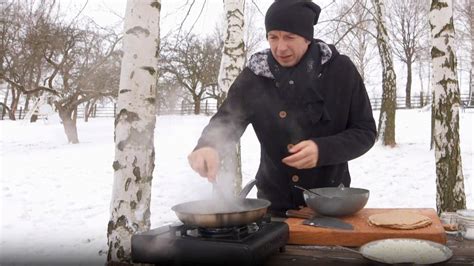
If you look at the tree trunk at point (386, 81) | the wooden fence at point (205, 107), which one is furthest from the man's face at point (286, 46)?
the wooden fence at point (205, 107)

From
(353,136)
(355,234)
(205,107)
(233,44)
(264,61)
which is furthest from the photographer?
(205,107)

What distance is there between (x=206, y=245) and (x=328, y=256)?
21.6 inches

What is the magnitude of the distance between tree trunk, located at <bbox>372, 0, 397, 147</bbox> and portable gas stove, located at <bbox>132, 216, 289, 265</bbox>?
10.9 metres

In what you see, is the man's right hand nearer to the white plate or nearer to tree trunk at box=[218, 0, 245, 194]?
the white plate

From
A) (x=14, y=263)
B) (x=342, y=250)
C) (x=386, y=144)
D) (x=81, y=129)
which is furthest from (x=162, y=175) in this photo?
(x=81, y=129)

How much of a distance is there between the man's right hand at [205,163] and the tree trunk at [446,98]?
4.26 m

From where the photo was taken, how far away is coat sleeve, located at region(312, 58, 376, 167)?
2.21 metres

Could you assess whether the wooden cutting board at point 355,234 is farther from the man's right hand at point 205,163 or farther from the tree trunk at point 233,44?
the tree trunk at point 233,44

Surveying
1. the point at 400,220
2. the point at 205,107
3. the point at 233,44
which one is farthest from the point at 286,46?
the point at 205,107

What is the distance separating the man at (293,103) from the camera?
2.59m

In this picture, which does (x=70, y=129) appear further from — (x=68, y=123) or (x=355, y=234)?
(x=355, y=234)

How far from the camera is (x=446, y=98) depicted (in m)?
5.64

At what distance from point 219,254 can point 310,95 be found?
1284 millimetres

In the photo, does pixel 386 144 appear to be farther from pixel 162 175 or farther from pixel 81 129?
pixel 81 129
